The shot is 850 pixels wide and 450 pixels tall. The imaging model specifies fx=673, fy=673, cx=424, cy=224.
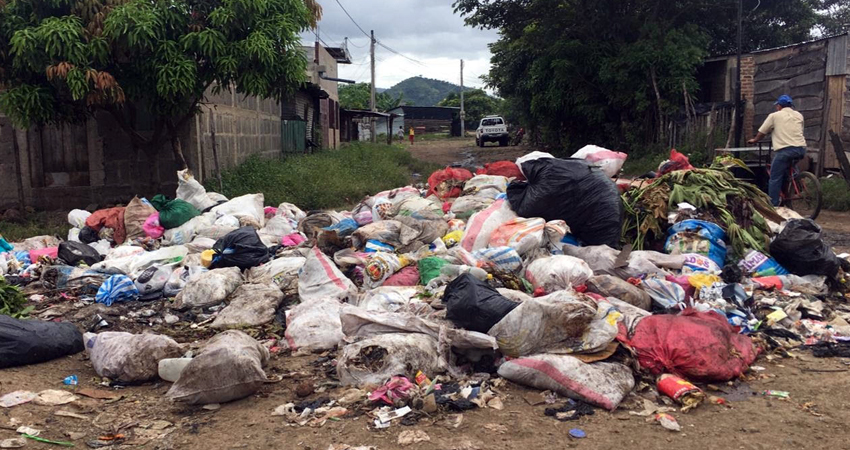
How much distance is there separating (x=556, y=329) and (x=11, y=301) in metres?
3.65

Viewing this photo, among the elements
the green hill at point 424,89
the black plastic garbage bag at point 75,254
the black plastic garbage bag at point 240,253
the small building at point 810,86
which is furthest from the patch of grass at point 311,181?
the green hill at point 424,89

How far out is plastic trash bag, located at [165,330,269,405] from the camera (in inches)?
124

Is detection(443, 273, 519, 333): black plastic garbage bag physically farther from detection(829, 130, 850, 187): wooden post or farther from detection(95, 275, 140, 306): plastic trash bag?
detection(829, 130, 850, 187): wooden post

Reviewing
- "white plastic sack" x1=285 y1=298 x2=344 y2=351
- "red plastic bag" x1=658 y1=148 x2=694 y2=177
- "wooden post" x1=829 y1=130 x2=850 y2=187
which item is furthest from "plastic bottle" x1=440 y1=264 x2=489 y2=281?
"wooden post" x1=829 y1=130 x2=850 y2=187

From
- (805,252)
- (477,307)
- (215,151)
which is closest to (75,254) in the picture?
(215,151)

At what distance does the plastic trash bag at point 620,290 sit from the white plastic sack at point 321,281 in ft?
5.30

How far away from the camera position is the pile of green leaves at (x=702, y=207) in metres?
5.21

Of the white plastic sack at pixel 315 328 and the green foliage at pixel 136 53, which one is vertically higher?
the green foliage at pixel 136 53

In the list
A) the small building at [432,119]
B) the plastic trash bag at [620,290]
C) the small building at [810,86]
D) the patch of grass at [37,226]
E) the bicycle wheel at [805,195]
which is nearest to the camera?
the plastic trash bag at [620,290]

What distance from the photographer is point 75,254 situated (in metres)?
5.98

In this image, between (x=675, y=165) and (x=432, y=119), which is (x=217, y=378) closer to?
(x=675, y=165)

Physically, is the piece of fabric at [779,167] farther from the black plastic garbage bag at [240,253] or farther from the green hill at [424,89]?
the green hill at [424,89]

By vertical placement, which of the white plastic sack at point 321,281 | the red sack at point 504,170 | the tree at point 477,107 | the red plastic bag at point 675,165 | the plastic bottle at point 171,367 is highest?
the tree at point 477,107

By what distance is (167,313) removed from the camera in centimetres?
486
